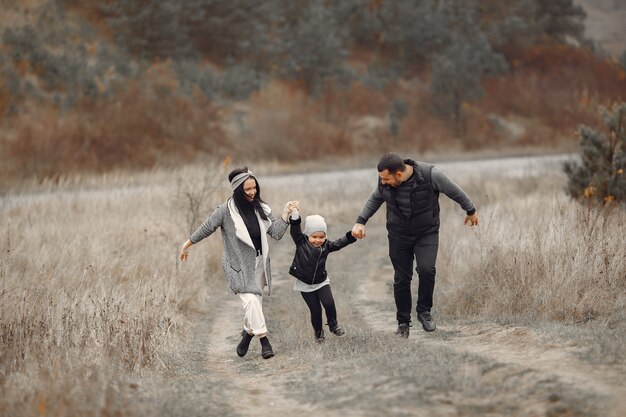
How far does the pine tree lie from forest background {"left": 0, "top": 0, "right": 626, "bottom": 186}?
48.3 feet

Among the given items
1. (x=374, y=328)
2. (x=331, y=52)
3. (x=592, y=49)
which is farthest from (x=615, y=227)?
(x=592, y=49)

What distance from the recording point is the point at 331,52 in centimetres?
3338

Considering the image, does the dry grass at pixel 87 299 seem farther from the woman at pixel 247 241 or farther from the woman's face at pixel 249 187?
the woman's face at pixel 249 187

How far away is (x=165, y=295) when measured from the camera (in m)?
8.29

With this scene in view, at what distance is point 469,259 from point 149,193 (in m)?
7.57

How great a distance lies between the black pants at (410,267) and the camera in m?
6.98

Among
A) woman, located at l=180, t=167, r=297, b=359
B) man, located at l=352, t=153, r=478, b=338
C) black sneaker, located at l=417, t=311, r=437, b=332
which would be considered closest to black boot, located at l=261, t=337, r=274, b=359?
woman, located at l=180, t=167, r=297, b=359

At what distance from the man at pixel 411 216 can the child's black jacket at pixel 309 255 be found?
24 centimetres

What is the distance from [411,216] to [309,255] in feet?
3.40

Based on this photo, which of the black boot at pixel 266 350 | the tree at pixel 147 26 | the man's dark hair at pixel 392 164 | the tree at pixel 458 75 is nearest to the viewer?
the man's dark hair at pixel 392 164

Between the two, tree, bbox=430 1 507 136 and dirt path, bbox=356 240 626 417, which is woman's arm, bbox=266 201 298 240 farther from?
tree, bbox=430 1 507 136

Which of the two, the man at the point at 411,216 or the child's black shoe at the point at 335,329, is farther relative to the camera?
the child's black shoe at the point at 335,329

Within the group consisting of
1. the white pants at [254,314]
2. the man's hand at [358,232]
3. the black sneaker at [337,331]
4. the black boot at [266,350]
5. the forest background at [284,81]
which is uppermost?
the forest background at [284,81]

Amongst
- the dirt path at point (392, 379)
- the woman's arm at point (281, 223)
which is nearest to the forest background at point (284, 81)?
the woman's arm at point (281, 223)
